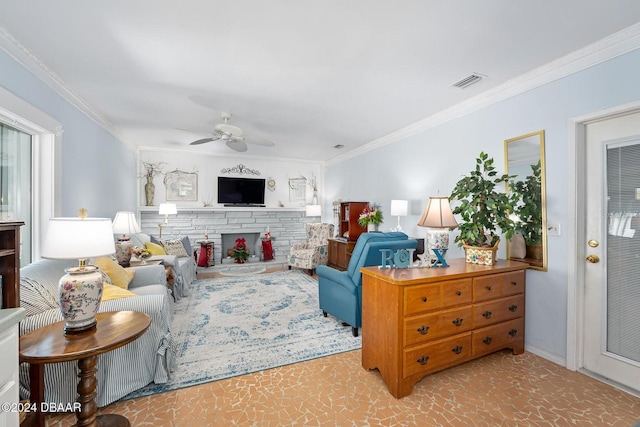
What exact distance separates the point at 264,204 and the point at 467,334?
16.9ft

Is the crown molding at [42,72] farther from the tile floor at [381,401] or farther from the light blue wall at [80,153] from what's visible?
the tile floor at [381,401]

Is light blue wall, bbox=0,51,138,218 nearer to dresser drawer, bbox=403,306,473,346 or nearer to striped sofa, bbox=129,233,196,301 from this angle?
striped sofa, bbox=129,233,196,301

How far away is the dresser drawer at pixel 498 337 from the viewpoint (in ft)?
7.42

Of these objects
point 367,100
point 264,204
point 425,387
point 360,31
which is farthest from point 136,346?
point 264,204

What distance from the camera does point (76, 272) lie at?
5.29ft

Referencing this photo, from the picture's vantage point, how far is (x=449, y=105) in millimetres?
3324

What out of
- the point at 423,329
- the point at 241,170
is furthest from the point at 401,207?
the point at 241,170

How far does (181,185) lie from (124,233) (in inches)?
104

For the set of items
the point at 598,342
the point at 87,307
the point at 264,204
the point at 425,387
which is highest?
the point at 264,204

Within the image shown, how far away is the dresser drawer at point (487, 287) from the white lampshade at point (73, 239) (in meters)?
2.63

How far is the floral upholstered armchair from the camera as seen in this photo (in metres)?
5.37

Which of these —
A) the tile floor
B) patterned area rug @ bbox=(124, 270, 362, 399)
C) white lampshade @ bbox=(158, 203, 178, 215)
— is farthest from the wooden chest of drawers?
white lampshade @ bbox=(158, 203, 178, 215)

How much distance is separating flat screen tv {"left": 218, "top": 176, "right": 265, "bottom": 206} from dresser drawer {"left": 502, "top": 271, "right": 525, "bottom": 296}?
5108 millimetres

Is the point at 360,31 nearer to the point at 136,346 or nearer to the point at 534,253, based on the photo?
the point at 534,253
